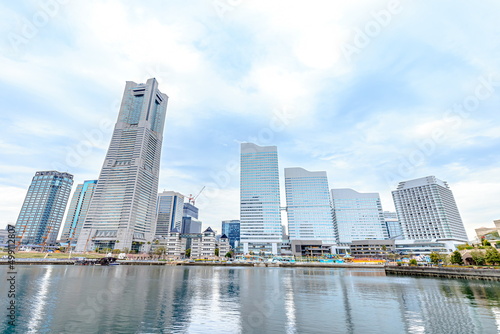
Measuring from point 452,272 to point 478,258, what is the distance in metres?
14.7

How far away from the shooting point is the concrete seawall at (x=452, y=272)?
7575 cm

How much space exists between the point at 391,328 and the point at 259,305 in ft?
60.0

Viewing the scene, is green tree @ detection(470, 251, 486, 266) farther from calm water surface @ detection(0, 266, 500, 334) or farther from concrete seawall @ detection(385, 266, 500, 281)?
calm water surface @ detection(0, 266, 500, 334)

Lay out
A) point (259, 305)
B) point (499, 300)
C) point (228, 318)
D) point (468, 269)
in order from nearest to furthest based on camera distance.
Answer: point (228, 318) → point (259, 305) → point (499, 300) → point (468, 269)

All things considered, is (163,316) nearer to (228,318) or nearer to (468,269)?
(228,318)

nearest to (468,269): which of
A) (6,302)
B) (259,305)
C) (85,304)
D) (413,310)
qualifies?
(413,310)

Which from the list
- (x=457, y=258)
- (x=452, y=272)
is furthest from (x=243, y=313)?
(x=457, y=258)

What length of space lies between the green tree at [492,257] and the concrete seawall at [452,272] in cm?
1226

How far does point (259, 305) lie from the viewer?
37500 mm

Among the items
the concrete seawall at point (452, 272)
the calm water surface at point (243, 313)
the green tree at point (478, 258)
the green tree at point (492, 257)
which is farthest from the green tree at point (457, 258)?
the calm water surface at point (243, 313)

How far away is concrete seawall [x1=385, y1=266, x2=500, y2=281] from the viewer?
249ft

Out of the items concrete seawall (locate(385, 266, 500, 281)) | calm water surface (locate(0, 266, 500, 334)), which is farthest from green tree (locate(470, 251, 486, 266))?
calm water surface (locate(0, 266, 500, 334))

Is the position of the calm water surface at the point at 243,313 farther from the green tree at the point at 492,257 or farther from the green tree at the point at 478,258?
the green tree at the point at 478,258

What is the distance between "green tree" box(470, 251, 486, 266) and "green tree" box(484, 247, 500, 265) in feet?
9.71
